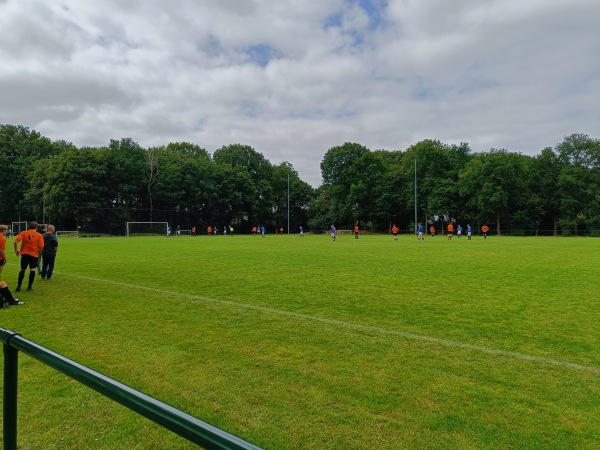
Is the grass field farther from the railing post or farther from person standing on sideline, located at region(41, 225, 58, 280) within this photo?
person standing on sideline, located at region(41, 225, 58, 280)

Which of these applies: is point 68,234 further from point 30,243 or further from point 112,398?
point 112,398

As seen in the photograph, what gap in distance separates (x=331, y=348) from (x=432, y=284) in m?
6.48

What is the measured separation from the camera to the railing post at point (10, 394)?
196 centimetres

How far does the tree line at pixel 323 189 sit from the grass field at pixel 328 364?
185 ft

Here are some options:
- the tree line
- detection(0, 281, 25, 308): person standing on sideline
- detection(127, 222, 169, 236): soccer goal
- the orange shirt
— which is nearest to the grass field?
detection(0, 281, 25, 308): person standing on sideline

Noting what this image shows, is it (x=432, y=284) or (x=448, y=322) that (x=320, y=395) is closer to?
(x=448, y=322)

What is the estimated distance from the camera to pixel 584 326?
6879 millimetres

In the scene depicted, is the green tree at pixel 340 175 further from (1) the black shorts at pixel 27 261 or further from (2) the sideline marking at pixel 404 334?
(2) the sideline marking at pixel 404 334

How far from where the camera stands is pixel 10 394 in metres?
2.01

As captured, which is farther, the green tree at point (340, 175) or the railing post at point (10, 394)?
the green tree at point (340, 175)

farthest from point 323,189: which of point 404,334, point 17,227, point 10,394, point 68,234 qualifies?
point 10,394

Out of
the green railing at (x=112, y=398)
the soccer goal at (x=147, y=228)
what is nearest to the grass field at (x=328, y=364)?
the green railing at (x=112, y=398)

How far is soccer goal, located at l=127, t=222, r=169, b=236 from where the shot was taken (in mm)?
62500

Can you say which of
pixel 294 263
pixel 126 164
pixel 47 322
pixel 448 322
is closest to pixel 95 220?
pixel 126 164
